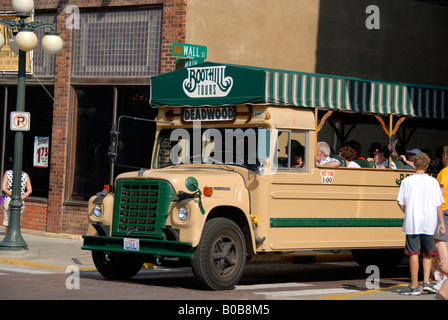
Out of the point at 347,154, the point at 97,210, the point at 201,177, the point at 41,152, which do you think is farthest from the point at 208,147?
the point at 41,152

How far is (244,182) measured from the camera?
12422 millimetres

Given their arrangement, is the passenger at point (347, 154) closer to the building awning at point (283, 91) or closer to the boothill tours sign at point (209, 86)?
the building awning at point (283, 91)

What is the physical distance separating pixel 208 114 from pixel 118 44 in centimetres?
748

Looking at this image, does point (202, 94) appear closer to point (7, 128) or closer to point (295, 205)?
point (295, 205)

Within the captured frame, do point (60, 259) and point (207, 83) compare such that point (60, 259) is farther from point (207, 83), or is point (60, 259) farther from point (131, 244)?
point (207, 83)

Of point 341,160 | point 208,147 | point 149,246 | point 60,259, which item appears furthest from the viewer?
point 60,259

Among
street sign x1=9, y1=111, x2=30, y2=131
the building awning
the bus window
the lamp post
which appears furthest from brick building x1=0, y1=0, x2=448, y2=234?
the bus window

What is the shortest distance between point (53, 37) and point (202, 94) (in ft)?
15.1

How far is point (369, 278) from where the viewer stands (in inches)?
584

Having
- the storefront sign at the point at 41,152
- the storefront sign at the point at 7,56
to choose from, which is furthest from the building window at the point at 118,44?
the storefront sign at the point at 7,56

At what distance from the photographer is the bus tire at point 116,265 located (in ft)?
42.1

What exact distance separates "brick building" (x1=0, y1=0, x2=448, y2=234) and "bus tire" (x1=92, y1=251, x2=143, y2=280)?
21.1 feet
